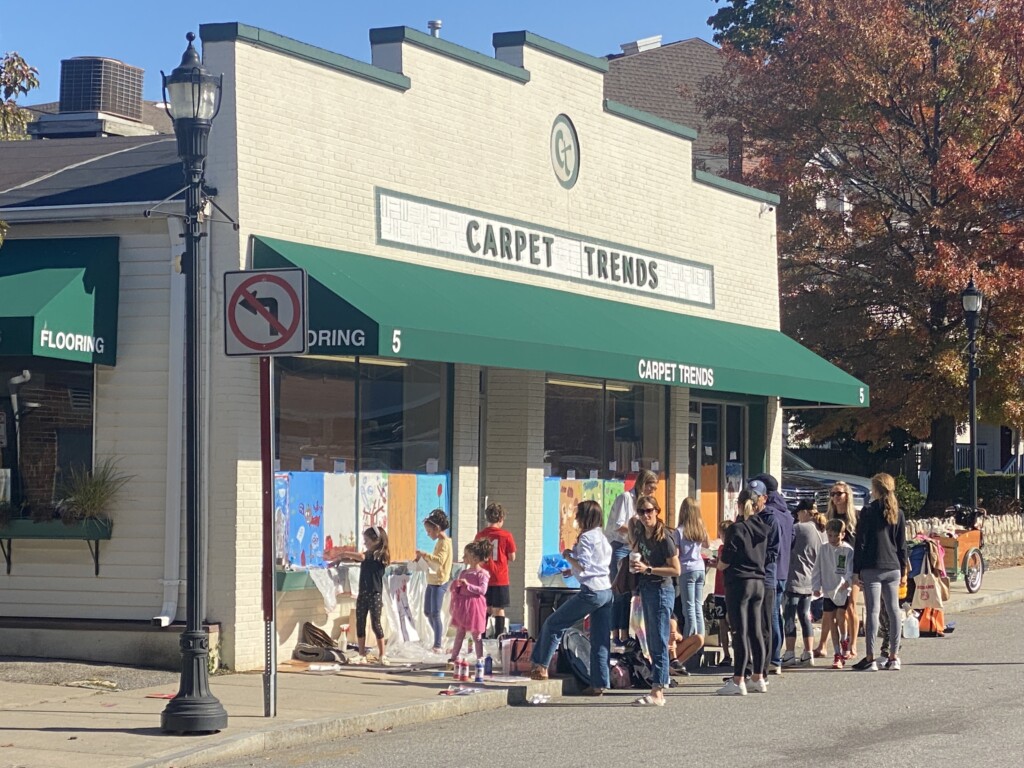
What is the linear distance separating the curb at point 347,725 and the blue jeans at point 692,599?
1723 millimetres

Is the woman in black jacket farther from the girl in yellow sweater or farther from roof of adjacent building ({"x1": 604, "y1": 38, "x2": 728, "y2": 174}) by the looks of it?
roof of adjacent building ({"x1": 604, "y1": 38, "x2": 728, "y2": 174})

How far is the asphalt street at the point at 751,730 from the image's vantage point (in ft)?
30.9

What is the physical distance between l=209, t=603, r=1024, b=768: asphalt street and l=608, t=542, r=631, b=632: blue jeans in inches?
32.9

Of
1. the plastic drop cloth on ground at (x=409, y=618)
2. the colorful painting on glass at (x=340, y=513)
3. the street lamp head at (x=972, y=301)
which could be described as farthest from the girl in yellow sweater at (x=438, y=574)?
the street lamp head at (x=972, y=301)

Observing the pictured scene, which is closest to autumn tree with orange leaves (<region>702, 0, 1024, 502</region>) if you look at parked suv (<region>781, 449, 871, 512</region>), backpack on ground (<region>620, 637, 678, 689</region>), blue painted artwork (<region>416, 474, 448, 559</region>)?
parked suv (<region>781, 449, 871, 512</region>)

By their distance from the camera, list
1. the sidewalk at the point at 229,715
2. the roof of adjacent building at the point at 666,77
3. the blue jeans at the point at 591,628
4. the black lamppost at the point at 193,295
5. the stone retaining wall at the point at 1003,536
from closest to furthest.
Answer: the sidewalk at the point at 229,715 < the black lamppost at the point at 193,295 < the blue jeans at the point at 591,628 < the stone retaining wall at the point at 1003,536 < the roof of adjacent building at the point at 666,77

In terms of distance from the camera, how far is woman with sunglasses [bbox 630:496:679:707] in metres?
12.2

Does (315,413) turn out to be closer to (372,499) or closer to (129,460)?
(372,499)

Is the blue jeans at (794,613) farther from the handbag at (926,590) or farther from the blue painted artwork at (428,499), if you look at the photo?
the blue painted artwork at (428,499)

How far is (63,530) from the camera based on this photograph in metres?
13.2

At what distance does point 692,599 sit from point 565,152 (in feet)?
21.2

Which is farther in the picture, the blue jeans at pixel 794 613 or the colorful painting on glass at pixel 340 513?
the blue jeans at pixel 794 613

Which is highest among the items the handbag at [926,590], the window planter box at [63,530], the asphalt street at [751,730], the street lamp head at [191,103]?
the street lamp head at [191,103]

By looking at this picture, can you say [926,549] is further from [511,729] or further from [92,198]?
[92,198]
